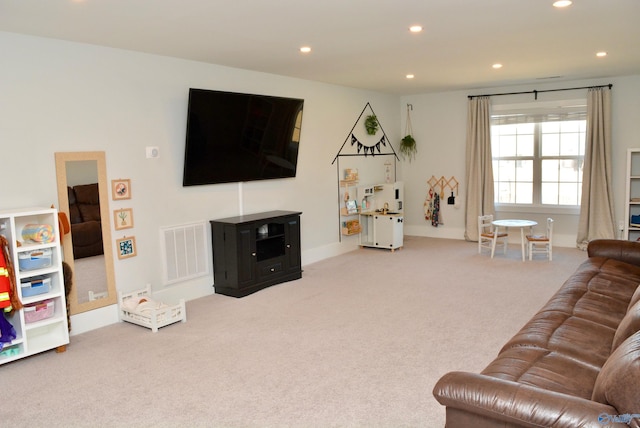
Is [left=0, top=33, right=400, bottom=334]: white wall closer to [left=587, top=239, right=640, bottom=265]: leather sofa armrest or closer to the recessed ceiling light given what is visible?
the recessed ceiling light

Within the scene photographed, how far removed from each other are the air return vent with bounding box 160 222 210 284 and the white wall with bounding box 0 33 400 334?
3.3 inches

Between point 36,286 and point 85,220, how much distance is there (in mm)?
774

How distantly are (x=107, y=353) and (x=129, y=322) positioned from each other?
2.26 ft

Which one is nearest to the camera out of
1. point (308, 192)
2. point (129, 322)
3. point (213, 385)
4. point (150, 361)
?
point (213, 385)

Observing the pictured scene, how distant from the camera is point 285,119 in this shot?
609cm

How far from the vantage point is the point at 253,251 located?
538 cm

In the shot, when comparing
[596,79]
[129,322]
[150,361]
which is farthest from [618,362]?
[596,79]

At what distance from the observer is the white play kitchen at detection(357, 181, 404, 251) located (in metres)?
7.59

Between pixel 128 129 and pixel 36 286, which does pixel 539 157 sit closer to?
pixel 128 129

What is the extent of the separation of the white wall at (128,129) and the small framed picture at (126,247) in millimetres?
50

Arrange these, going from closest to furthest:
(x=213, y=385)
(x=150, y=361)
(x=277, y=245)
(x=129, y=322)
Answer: (x=213, y=385), (x=150, y=361), (x=129, y=322), (x=277, y=245)

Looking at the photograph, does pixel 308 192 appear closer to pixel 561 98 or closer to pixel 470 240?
pixel 470 240

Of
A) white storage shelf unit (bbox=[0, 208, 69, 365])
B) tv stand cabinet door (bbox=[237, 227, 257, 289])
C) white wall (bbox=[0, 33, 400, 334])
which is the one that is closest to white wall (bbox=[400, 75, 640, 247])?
white wall (bbox=[0, 33, 400, 334])

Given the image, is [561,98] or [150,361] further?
[561,98]
